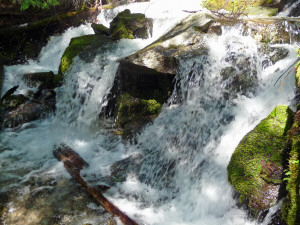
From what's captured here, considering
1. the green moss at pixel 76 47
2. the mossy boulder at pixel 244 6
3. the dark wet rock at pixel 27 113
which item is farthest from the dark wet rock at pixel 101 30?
the mossy boulder at pixel 244 6

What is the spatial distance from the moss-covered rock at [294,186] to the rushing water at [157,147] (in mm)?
886

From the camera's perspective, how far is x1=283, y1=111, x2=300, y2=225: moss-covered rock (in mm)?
2434

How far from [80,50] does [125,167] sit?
4.63 meters

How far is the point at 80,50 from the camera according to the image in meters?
7.55

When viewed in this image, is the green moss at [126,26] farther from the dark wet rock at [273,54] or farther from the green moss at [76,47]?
the dark wet rock at [273,54]

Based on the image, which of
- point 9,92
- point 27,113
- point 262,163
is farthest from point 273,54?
point 9,92

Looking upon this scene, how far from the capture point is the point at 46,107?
23.3 ft

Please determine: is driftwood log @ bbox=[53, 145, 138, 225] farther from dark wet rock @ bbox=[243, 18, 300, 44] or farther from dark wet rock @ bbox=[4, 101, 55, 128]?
dark wet rock @ bbox=[243, 18, 300, 44]

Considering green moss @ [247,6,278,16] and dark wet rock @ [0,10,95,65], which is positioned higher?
green moss @ [247,6,278,16]

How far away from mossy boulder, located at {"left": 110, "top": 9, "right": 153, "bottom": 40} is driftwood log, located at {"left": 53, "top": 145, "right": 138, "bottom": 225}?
504cm

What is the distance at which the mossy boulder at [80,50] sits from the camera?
732cm

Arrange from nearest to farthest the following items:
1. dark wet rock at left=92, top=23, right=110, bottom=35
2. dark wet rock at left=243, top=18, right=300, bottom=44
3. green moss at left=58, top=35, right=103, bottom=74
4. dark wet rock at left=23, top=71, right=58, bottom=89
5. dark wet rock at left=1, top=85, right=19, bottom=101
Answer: dark wet rock at left=243, top=18, right=300, bottom=44 → dark wet rock at left=1, top=85, right=19, bottom=101 → green moss at left=58, top=35, right=103, bottom=74 → dark wet rock at left=23, top=71, right=58, bottom=89 → dark wet rock at left=92, top=23, right=110, bottom=35

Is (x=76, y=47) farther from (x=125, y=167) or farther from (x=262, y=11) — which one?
(x=262, y=11)

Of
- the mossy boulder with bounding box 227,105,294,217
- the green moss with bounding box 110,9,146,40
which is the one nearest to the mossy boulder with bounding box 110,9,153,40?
the green moss with bounding box 110,9,146,40
